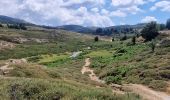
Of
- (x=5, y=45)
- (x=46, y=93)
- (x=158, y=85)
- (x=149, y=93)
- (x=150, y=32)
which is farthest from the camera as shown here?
(x=5, y=45)

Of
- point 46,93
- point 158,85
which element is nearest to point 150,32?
point 158,85

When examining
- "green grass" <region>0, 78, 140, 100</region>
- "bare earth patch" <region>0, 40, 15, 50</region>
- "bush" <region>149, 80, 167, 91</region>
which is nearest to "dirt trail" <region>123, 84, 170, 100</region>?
"bush" <region>149, 80, 167, 91</region>

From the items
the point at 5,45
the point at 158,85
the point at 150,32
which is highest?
the point at 150,32

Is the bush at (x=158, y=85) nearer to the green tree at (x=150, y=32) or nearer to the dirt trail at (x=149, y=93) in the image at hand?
the dirt trail at (x=149, y=93)

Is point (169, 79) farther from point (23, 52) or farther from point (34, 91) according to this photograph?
point (23, 52)

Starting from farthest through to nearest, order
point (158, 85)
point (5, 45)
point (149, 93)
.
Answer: point (5, 45)
point (158, 85)
point (149, 93)


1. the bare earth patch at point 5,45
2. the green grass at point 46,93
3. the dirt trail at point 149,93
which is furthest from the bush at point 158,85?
the bare earth patch at point 5,45

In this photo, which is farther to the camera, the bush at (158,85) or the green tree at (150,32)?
the green tree at (150,32)

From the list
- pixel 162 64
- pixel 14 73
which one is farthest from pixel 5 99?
pixel 162 64

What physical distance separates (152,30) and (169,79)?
79.5 metres

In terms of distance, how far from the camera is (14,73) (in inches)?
1330

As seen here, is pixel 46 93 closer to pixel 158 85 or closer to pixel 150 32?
pixel 158 85

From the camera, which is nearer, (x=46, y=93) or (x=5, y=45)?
(x=46, y=93)

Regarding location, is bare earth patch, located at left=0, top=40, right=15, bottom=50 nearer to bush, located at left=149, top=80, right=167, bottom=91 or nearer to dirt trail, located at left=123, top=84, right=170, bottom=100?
bush, located at left=149, top=80, right=167, bottom=91
